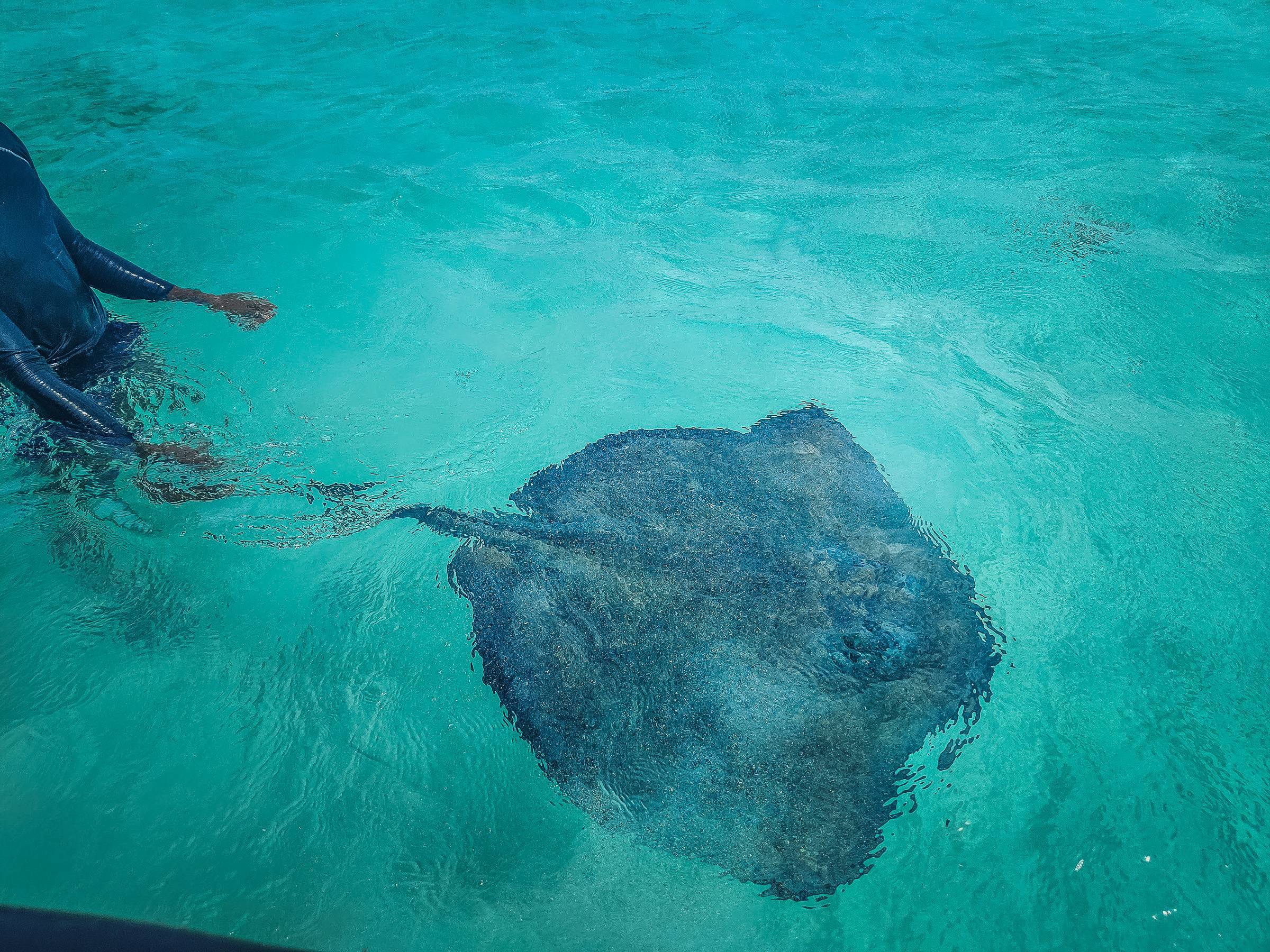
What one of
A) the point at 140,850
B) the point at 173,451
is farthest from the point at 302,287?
the point at 140,850

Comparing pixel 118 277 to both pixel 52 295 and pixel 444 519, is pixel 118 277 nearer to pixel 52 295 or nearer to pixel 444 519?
pixel 52 295

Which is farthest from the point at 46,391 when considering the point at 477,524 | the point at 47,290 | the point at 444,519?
the point at 477,524

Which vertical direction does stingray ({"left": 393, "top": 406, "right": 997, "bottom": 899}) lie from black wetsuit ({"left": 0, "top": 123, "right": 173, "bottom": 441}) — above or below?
below

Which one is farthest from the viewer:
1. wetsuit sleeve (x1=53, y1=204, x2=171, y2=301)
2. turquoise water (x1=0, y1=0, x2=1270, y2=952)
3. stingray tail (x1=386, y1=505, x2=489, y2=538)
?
wetsuit sleeve (x1=53, y1=204, x2=171, y2=301)

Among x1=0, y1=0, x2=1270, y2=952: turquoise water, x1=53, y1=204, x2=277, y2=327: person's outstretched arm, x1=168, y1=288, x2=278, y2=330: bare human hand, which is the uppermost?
x1=53, y1=204, x2=277, y2=327: person's outstretched arm

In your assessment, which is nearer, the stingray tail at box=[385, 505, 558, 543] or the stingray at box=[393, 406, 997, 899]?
the stingray at box=[393, 406, 997, 899]

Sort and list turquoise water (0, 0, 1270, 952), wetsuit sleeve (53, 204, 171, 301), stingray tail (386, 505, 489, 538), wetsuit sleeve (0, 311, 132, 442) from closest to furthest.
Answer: turquoise water (0, 0, 1270, 952)
wetsuit sleeve (0, 311, 132, 442)
stingray tail (386, 505, 489, 538)
wetsuit sleeve (53, 204, 171, 301)

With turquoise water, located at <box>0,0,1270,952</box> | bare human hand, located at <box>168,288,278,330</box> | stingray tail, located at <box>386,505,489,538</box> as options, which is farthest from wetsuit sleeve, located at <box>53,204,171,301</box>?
stingray tail, located at <box>386,505,489,538</box>

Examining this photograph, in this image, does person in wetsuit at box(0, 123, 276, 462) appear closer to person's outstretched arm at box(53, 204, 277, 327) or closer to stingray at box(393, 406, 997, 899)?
person's outstretched arm at box(53, 204, 277, 327)
